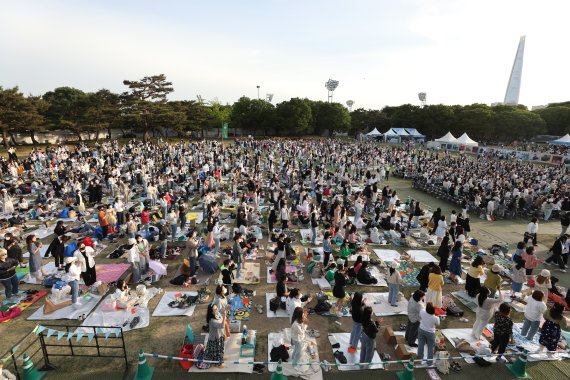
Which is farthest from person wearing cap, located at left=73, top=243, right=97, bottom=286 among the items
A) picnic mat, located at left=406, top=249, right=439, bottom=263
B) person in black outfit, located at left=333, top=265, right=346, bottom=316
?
picnic mat, located at left=406, top=249, right=439, bottom=263

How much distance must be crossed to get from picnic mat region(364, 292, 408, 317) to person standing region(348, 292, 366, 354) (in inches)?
72.6

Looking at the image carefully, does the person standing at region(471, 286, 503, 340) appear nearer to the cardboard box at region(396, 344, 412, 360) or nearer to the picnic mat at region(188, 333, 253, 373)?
the cardboard box at region(396, 344, 412, 360)

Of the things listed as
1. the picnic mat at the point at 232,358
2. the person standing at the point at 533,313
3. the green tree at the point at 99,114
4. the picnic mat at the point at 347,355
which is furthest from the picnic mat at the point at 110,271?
the green tree at the point at 99,114

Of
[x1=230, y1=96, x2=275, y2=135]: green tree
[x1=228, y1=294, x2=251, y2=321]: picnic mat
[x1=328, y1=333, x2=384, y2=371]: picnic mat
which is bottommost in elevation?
[x1=328, y1=333, x2=384, y2=371]: picnic mat

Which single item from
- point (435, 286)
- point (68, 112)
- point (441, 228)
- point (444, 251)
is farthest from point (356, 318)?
point (68, 112)

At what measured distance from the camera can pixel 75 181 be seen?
58.4 ft

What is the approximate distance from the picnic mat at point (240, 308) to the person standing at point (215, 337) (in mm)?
1520

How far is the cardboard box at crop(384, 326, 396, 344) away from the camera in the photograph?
7.08 meters

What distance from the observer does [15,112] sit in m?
33.8

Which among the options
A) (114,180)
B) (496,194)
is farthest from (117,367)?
(496,194)

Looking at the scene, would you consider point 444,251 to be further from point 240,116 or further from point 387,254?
point 240,116

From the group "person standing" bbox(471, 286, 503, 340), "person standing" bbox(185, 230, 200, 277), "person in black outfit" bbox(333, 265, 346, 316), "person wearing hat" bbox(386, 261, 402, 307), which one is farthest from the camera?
"person standing" bbox(185, 230, 200, 277)

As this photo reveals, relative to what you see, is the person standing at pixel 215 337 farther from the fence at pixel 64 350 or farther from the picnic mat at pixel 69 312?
the picnic mat at pixel 69 312

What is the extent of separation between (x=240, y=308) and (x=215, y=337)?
2.15 m
